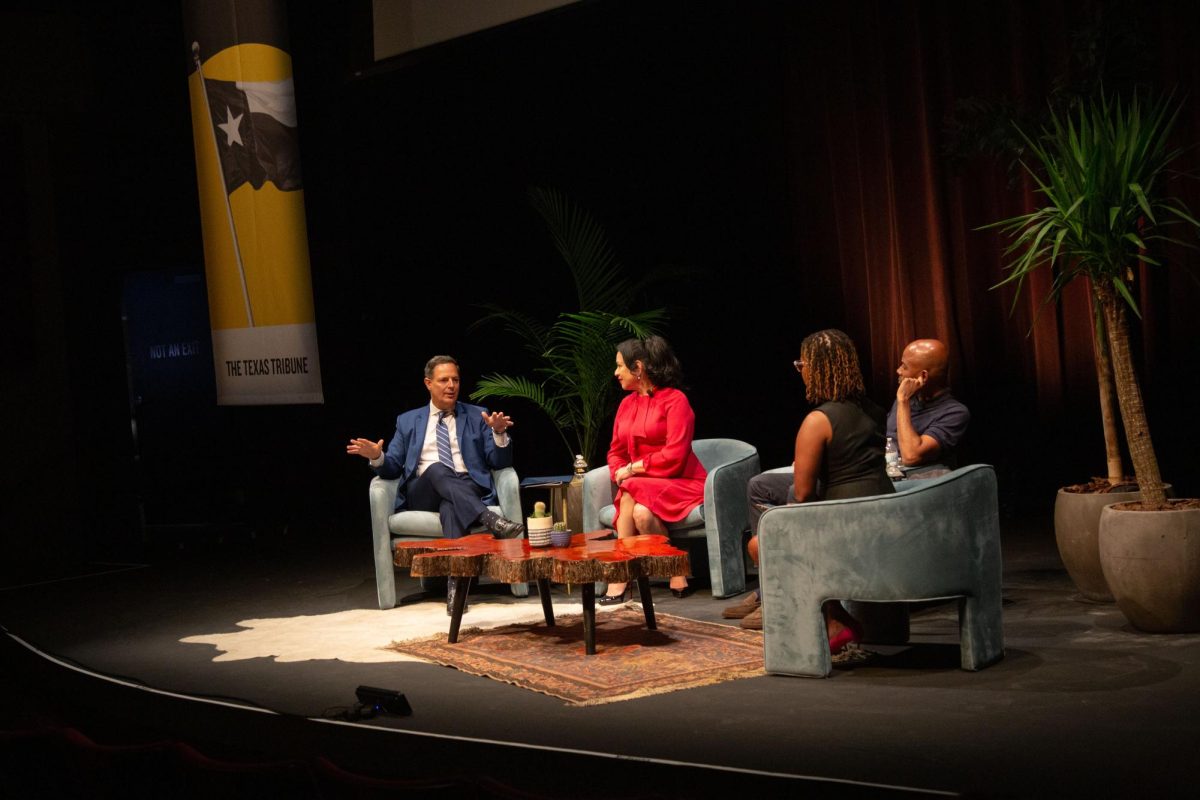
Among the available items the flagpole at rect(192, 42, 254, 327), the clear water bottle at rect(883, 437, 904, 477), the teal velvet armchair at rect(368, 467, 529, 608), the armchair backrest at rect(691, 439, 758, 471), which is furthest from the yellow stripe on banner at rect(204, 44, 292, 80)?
the clear water bottle at rect(883, 437, 904, 477)

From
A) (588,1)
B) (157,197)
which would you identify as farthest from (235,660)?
(157,197)

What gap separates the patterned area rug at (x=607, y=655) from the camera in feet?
13.7

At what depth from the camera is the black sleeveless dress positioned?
14.1 ft

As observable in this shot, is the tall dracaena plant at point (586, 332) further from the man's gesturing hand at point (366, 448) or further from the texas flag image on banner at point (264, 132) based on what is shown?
the texas flag image on banner at point (264, 132)

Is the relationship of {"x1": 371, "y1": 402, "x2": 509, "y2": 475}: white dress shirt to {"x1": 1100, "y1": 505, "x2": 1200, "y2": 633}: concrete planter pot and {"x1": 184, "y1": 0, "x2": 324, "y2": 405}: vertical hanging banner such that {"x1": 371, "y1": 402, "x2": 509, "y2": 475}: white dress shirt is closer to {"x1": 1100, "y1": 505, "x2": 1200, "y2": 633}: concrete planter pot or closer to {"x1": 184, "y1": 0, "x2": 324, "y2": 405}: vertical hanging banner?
{"x1": 184, "y1": 0, "x2": 324, "y2": 405}: vertical hanging banner

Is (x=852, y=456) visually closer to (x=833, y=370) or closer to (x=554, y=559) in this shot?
(x=833, y=370)

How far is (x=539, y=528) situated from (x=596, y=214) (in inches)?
136

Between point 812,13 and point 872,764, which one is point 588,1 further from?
point 872,764

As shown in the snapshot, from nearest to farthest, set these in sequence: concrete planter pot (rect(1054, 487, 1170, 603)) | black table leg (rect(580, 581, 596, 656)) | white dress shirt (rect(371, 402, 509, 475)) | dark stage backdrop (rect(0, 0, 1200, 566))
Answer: black table leg (rect(580, 581, 596, 656)), concrete planter pot (rect(1054, 487, 1170, 603)), white dress shirt (rect(371, 402, 509, 475)), dark stage backdrop (rect(0, 0, 1200, 566))

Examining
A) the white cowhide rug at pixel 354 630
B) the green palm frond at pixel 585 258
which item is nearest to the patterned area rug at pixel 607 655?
the white cowhide rug at pixel 354 630

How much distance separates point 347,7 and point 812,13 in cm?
253

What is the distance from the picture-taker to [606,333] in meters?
6.83

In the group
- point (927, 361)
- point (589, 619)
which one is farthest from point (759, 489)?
point (589, 619)

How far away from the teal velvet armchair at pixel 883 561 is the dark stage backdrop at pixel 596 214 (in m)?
2.67
